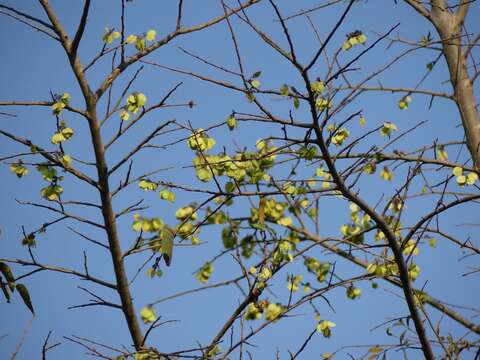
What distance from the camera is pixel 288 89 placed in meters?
1.91

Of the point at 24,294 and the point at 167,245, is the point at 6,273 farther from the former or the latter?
the point at 167,245

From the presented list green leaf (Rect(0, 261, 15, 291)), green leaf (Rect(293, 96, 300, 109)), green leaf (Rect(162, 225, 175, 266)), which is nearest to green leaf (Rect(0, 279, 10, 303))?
green leaf (Rect(0, 261, 15, 291))

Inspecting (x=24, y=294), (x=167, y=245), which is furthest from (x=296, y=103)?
(x=24, y=294)

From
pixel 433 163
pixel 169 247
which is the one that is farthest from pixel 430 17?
pixel 169 247

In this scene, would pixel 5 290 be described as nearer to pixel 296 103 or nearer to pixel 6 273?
pixel 6 273

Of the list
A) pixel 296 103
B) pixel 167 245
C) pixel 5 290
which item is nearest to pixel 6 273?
pixel 5 290

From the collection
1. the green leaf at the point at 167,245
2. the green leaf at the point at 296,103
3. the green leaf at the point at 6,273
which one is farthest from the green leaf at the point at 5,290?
the green leaf at the point at 296,103

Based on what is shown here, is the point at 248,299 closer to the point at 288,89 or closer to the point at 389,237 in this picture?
the point at 389,237

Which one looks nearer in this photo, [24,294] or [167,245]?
[167,245]

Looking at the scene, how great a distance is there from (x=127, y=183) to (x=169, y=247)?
1.88 feet

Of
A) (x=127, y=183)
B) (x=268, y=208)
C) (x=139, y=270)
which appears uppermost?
(x=268, y=208)

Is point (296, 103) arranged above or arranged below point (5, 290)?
above

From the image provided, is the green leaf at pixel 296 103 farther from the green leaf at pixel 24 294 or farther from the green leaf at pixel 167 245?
the green leaf at pixel 24 294

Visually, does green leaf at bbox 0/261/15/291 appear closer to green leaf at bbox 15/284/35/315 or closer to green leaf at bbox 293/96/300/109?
green leaf at bbox 15/284/35/315
